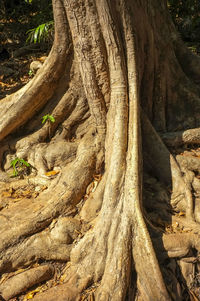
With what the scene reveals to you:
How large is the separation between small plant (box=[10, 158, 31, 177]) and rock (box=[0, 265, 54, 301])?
148cm

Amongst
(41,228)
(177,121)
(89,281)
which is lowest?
(89,281)

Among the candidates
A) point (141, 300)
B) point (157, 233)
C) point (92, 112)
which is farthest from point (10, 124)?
point (141, 300)

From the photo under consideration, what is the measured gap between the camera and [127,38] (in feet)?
10.1

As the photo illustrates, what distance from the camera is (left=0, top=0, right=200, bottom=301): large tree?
8.24 feet

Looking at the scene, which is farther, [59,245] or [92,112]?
[92,112]

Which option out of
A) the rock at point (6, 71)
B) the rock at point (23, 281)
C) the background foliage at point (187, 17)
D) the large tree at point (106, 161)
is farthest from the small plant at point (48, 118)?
the background foliage at point (187, 17)

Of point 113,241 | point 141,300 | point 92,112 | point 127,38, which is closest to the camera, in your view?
point 141,300

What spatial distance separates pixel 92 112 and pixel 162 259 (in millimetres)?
2112

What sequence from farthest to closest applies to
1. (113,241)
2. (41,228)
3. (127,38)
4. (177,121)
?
(177,121), (127,38), (41,228), (113,241)

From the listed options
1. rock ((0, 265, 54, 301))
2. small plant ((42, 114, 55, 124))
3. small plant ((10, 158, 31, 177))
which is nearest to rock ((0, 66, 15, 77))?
small plant ((42, 114, 55, 124))

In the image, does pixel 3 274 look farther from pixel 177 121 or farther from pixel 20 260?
pixel 177 121

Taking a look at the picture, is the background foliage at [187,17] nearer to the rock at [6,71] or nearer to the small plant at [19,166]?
the rock at [6,71]

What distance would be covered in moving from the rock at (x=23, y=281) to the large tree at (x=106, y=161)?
0.06m

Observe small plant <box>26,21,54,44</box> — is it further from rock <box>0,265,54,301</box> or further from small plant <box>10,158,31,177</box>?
rock <box>0,265,54,301</box>
